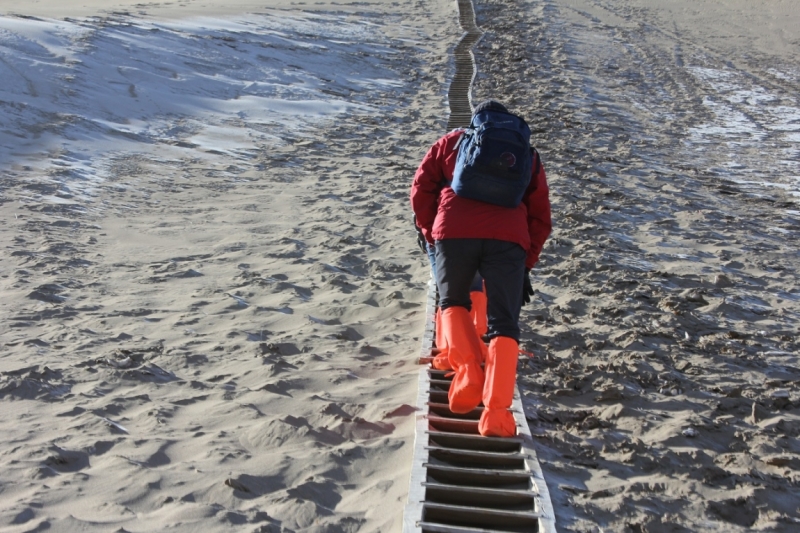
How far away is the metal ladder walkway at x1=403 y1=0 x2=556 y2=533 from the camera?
354cm

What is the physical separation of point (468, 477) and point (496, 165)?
4.93 ft

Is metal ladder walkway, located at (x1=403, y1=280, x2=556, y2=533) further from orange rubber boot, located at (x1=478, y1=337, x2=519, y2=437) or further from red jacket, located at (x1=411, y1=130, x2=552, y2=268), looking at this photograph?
red jacket, located at (x1=411, y1=130, x2=552, y2=268)

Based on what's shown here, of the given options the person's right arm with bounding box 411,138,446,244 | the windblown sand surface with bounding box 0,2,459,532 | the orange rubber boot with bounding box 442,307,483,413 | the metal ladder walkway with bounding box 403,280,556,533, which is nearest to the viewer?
the metal ladder walkway with bounding box 403,280,556,533

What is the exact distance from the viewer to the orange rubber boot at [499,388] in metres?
4.03

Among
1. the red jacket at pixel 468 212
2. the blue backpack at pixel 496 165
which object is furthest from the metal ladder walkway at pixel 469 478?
the blue backpack at pixel 496 165

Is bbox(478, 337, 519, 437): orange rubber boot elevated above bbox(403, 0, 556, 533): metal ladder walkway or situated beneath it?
elevated above

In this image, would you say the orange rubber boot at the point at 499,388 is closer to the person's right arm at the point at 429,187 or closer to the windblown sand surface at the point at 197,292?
the windblown sand surface at the point at 197,292

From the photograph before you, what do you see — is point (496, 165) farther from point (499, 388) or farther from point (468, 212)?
point (499, 388)

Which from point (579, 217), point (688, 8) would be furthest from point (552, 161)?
point (688, 8)

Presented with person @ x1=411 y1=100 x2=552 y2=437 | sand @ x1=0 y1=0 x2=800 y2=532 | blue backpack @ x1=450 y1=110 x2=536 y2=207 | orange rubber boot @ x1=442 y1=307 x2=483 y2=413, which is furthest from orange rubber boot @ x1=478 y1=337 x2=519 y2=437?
blue backpack @ x1=450 y1=110 x2=536 y2=207

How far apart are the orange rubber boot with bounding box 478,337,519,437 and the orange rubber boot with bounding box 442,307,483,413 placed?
108mm

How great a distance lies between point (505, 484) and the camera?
12.8 ft

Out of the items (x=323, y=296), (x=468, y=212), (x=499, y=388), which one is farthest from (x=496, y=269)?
(x=323, y=296)

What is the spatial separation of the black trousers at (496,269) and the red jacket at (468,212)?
5 cm
